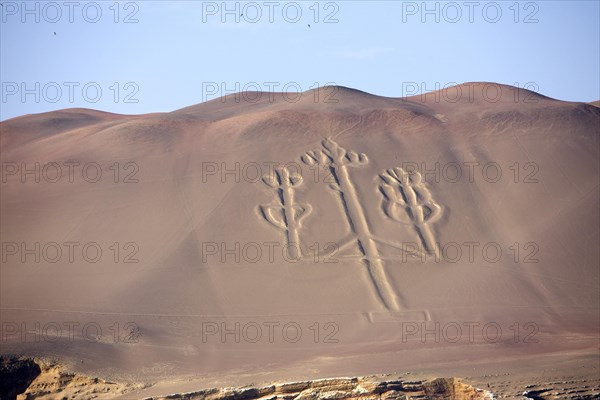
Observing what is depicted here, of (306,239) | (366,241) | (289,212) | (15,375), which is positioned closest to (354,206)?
(366,241)

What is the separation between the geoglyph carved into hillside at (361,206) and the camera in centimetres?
1861

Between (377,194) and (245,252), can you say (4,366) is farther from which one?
(377,194)

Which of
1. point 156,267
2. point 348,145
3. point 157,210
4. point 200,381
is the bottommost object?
point 200,381

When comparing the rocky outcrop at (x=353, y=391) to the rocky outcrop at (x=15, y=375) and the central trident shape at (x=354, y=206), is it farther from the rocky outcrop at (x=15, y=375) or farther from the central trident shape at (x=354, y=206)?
the central trident shape at (x=354, y=206)

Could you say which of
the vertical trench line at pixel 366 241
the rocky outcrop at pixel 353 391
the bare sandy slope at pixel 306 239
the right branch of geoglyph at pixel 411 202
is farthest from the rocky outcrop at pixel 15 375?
the right branch of geoglyph at pixel 411 202

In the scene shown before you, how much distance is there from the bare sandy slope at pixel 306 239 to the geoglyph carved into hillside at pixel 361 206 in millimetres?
56

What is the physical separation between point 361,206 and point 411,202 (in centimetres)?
145

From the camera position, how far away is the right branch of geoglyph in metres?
19.4

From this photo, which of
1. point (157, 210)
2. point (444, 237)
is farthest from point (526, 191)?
point (157, 210)

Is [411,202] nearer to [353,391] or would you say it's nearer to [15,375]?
[353,391]

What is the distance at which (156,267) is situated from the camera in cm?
1812

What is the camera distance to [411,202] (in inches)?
802

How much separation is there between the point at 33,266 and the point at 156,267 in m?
3.32

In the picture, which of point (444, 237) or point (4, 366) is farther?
point (444, 237)
